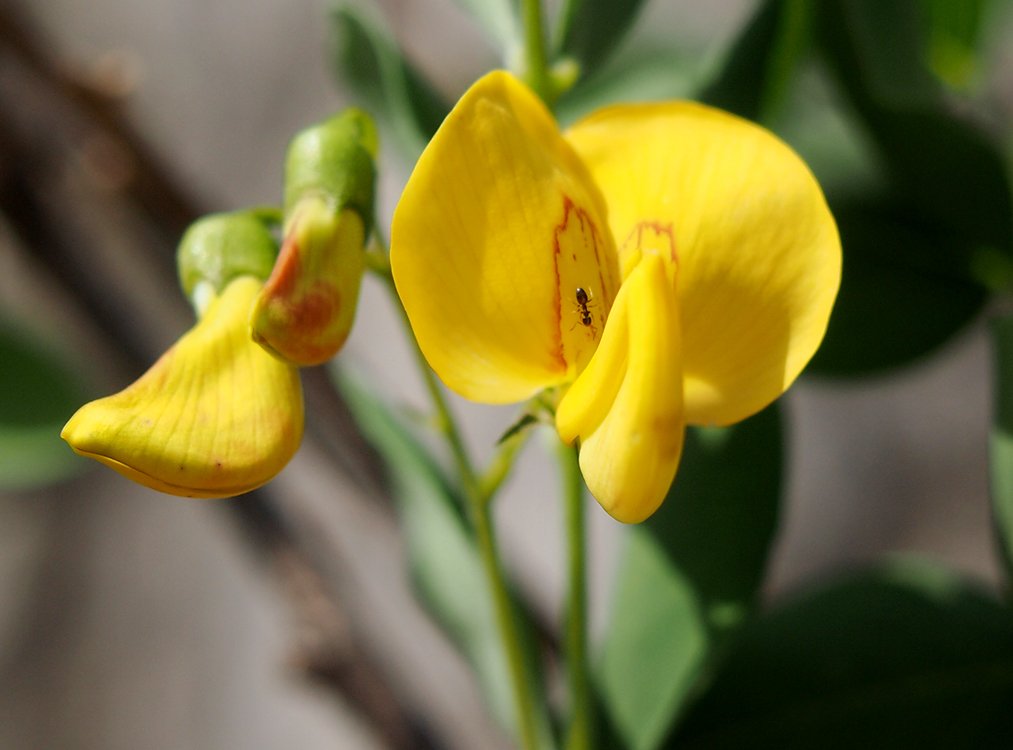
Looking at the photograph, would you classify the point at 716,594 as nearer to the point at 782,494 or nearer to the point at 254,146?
the point at 782,494

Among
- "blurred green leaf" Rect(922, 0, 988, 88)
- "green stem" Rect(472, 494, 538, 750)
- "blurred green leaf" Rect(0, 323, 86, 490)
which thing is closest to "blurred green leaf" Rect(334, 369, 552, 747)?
"green stem" Rect(472, 494, 538, 750)

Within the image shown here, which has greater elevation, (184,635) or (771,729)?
(771,729)

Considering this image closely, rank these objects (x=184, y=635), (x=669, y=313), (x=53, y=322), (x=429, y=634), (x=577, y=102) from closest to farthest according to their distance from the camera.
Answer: (x=669, y=313) → (x=577, y=102) → (x=429, y=634) → (x=53, y=322) → (x=184, y=635)

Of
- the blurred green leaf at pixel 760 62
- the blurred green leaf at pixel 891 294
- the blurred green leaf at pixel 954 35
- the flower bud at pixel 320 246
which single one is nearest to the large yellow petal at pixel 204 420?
the flower bud at pixel 320 246

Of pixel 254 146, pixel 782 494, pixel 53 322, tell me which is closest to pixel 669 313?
pixel 782 494

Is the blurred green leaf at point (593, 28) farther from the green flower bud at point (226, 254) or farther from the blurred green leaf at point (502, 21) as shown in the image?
the green flower bud at point (226, 254)

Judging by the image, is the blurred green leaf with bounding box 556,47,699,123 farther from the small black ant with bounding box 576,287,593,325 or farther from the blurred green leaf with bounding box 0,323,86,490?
the blurred green leaf with bounding box 0,323,86,490
